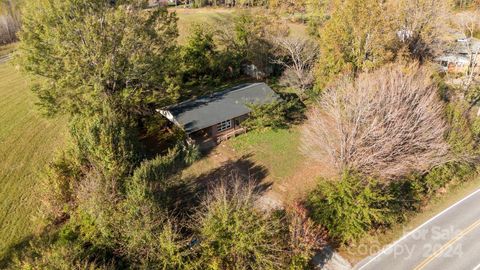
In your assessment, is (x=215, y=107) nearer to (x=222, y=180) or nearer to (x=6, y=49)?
(x=222, y=180)

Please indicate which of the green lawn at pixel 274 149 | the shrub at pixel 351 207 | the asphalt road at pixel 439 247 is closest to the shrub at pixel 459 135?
the asphalt road at pixel 439 247

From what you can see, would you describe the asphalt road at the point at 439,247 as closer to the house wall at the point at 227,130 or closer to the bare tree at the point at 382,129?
the bare tree at the point at 382,129

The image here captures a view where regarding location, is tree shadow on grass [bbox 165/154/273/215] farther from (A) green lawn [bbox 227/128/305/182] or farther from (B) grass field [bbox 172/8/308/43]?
(B) grass field [bbox 172/8/308/43]

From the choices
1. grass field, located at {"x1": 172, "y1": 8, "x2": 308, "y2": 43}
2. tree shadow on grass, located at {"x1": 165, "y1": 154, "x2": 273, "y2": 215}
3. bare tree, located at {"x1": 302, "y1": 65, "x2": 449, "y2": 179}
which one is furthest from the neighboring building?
tree shadow on grass, located at {"x1": 165, "y1": 154, "x2": 273, "y2": 215}

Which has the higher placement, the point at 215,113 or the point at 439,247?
the point at 215,113

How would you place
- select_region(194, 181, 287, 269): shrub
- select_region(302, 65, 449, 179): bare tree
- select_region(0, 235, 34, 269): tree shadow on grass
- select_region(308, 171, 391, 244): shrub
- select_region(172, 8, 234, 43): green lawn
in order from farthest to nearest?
1. select_region(172, 8, 234, 43): green lawn
2. select_region(302, 65, 449, 179): bare tree
3. select_region(308, 171, 391, 244): shrub
4. select_region(0, 235, 34, 269): tree shadow on grass
5. select_region(194, 181, 287, 269): shrub

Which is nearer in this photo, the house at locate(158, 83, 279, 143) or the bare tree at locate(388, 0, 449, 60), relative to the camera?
the house at locate(158, 83, 279, 143)

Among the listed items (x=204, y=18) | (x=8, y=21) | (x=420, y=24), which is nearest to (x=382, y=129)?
(x=420, y=24)
